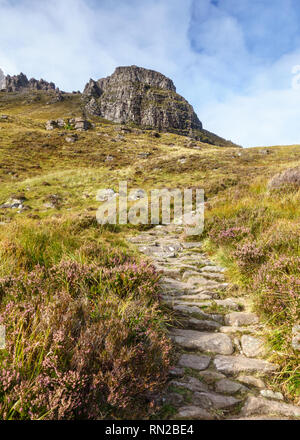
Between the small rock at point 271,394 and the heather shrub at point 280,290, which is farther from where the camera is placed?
the heather shrub at point 280,290

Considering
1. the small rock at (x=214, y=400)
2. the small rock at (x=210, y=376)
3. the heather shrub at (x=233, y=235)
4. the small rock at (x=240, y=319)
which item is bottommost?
the small rock at (x=210, y=376)

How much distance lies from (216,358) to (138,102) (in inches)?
6978

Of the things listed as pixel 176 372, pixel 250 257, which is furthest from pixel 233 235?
pixel 176 372

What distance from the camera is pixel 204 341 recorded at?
273cm

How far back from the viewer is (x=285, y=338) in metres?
2.35

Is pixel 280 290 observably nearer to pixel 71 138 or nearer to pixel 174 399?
pixel 174 399

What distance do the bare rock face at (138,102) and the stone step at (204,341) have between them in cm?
15294

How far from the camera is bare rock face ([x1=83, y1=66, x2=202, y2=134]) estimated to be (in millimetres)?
150000

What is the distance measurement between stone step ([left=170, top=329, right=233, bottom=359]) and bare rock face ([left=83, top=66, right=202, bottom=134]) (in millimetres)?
152938

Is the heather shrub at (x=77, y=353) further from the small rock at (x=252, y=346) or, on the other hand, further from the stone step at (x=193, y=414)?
the small rock at (x=252, y=346)

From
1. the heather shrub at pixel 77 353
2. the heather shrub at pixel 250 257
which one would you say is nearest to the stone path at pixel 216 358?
the heather shrub at pixel 77 353

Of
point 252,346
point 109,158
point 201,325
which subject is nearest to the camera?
point 252,346

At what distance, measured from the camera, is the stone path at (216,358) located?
1.83 metres

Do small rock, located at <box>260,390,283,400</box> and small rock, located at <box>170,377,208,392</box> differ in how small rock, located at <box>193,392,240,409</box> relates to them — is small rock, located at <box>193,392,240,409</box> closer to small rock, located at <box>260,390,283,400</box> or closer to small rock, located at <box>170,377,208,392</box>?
small rock, located at <box>170,377,208,392</box>
